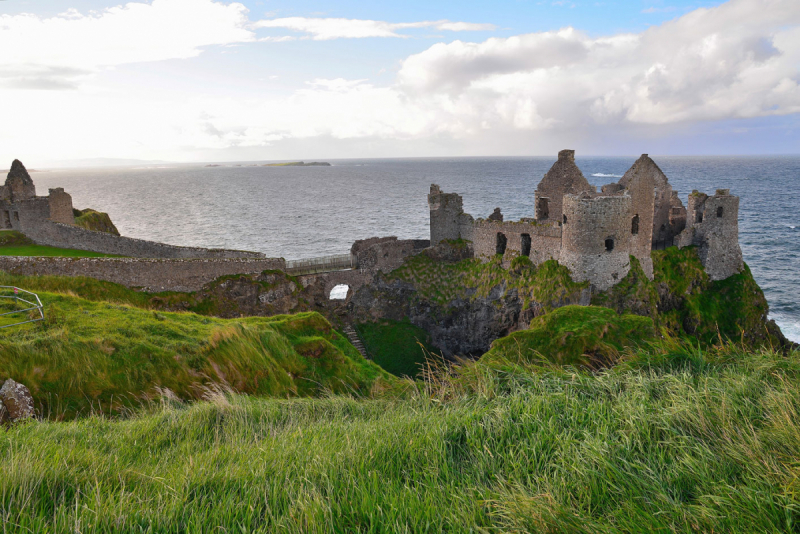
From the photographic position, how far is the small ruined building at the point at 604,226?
25703 millimetres

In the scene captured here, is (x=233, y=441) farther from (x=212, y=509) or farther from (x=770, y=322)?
(x=770, y=322)

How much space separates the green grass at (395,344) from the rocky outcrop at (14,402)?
73.6 ft

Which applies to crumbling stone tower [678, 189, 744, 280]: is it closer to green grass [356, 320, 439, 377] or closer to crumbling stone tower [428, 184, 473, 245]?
crumbling stone tower [428, 184, 473, 245]

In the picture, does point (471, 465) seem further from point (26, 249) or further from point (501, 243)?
point (26, 249)

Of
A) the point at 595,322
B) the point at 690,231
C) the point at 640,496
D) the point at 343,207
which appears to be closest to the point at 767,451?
the point at 640,496

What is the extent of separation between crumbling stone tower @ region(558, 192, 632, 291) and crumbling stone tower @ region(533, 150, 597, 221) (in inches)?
225

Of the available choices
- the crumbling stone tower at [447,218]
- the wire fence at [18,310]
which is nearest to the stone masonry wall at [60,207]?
the wire fence at [18,310]

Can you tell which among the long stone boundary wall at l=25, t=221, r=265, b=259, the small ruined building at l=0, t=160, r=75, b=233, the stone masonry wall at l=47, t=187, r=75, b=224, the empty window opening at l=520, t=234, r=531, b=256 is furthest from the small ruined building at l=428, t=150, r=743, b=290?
the small ruined building at l=0, t=160, r=75, b=233

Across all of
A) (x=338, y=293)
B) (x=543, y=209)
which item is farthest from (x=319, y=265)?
(x=543, y=209)

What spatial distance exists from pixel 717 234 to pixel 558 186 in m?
10.7

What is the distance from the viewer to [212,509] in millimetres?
4793

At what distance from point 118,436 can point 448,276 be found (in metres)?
27.5

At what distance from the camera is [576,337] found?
14383 millimetres

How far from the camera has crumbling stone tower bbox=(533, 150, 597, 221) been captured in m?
31.9
